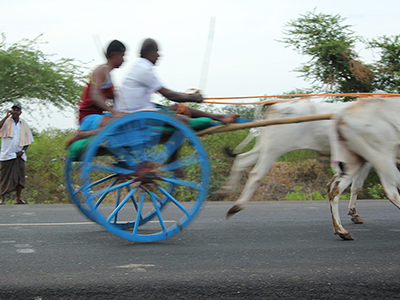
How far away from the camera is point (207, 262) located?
4035 mm

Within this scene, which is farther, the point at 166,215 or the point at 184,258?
the point at 166,215

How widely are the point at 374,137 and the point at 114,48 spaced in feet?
10.1

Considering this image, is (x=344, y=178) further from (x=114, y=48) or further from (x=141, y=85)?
(x=114, y=48)

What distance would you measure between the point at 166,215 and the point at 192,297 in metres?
3.98

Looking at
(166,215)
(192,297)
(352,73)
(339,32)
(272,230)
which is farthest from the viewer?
(339,32)

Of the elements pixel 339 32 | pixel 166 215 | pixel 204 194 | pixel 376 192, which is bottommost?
pixel 376 192

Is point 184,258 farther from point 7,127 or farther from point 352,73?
point 352,73

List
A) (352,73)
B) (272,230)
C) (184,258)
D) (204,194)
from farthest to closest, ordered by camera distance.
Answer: (352,73), (272,230), (204,194), (184,258)

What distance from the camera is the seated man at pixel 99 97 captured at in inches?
183

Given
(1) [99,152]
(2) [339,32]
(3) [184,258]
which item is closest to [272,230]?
(3) [184,258]

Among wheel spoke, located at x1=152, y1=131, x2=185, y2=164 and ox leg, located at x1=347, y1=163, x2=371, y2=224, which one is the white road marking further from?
Answer: ox leg, located at x1=347, y1=163, x2=371, y2=224

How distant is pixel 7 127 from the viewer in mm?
9844

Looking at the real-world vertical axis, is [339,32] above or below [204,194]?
above

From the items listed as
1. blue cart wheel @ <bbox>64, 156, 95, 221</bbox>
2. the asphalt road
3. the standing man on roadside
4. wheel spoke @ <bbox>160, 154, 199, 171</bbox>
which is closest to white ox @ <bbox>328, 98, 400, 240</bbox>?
the asphalt road
